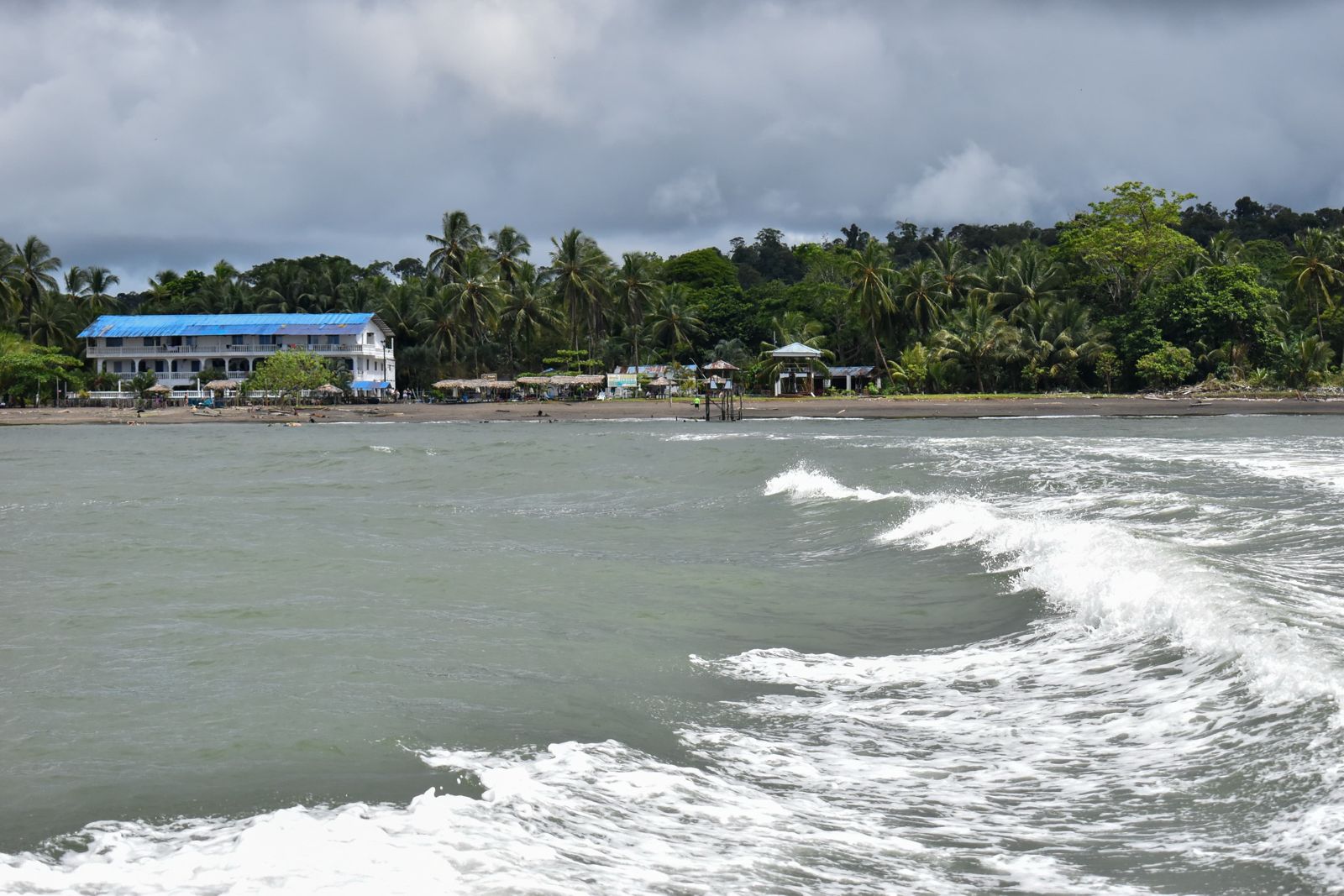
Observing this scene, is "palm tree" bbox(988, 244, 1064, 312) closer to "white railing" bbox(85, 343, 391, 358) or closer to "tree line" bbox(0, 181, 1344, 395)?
"tree line" bbox(0, 181, 1344, 395)

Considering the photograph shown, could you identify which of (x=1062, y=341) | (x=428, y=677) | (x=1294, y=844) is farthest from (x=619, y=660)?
(x=1062, y=341)

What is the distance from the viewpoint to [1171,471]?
21016 mm

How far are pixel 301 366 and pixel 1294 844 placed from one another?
70.9 meters

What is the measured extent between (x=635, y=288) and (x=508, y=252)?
9.89 m

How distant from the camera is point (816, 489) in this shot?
63.5ft

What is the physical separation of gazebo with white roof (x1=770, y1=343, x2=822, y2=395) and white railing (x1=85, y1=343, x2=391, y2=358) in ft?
91.4

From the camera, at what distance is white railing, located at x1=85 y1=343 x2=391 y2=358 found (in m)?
76.8

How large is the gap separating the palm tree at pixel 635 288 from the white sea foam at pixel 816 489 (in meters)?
54.5

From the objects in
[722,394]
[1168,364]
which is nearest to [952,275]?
[722,394]

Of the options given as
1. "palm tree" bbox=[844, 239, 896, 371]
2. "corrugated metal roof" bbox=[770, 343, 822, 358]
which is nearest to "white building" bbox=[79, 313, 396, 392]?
"corrugated metal roof" bbox=[770, 343, 822, 358]

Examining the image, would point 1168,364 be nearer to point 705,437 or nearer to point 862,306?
point 862,306

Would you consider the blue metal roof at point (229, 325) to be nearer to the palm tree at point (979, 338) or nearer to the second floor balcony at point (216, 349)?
the second floor balcony at point (216, 349)

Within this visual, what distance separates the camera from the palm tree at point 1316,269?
59.5 meters

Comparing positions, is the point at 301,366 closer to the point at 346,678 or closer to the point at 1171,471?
the point at 1171,471
